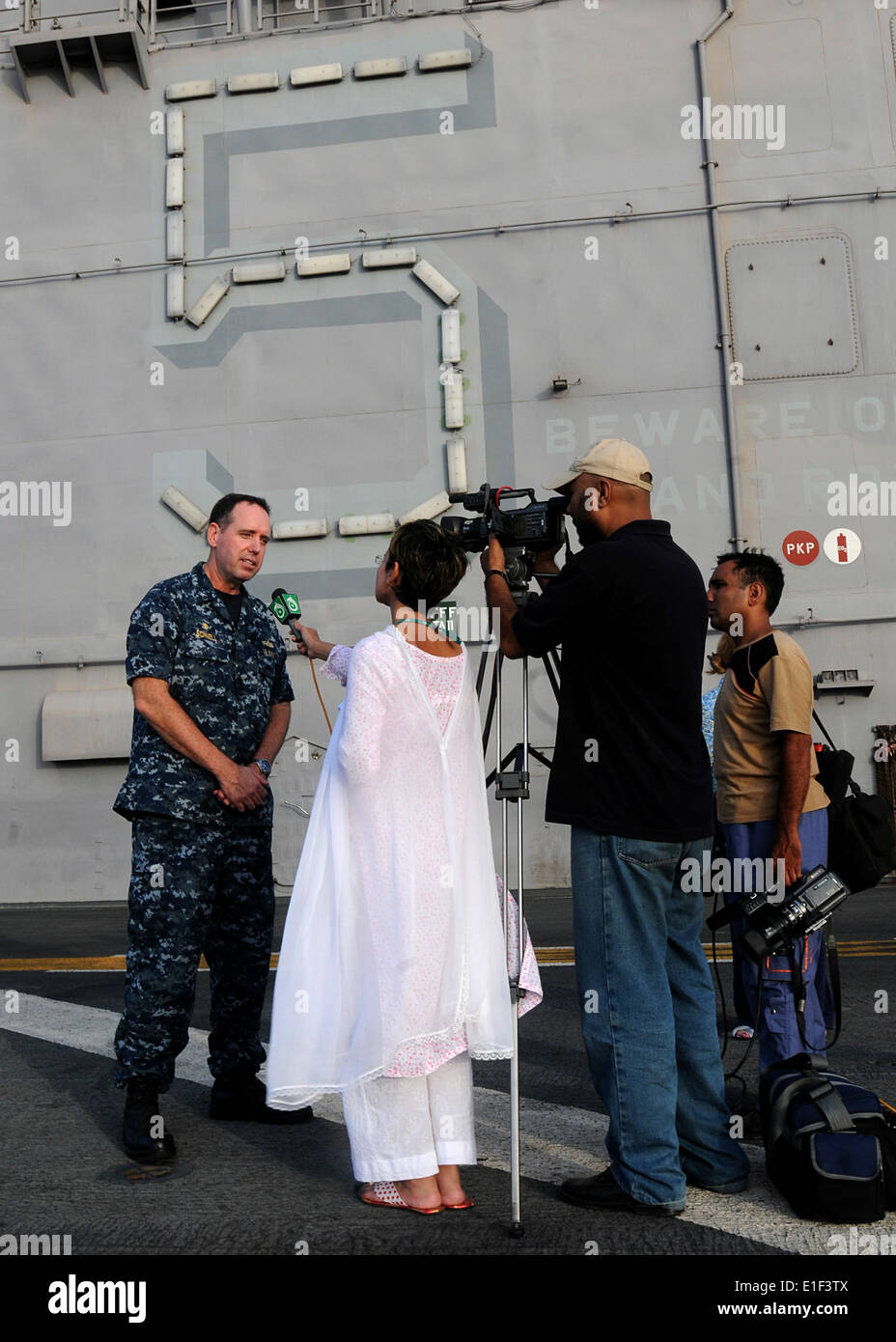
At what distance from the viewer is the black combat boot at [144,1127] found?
3824 mm

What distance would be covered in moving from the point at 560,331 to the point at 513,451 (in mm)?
1601

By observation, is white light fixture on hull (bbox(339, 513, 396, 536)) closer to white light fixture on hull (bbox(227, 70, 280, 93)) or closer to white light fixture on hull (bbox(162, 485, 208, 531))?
white light fixture on hull (bbox(162, 485, 208, 531))

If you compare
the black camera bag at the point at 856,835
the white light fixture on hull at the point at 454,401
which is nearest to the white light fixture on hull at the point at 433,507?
the white light fixture on hull at the point at 454,401

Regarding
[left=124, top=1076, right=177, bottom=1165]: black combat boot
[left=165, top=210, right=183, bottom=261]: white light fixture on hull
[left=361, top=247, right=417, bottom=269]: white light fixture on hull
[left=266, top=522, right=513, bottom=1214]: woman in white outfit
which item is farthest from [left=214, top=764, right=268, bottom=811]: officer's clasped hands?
[left=165, top=210, right=183, bottom=261]: white light fixture on hull

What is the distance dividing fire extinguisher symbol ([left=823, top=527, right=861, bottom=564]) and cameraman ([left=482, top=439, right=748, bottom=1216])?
1143 cm

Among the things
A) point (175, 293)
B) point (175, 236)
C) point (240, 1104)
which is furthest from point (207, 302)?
point (240, 1104)

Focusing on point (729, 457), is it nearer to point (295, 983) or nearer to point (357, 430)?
point (357, 430)

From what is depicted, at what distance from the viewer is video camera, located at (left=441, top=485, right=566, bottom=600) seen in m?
3.57

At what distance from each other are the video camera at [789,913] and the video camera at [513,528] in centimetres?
134

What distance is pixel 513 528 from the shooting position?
3.61 metres

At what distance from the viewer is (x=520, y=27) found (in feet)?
49.9
